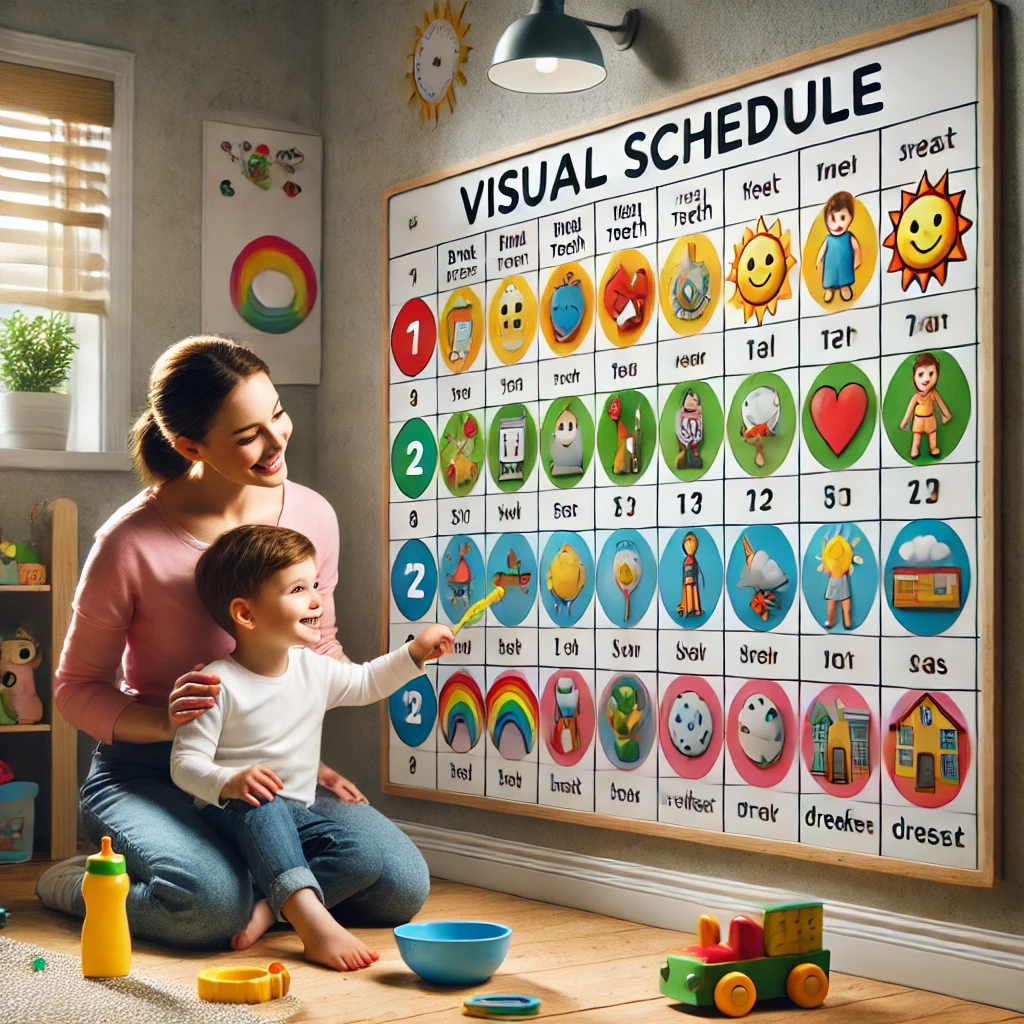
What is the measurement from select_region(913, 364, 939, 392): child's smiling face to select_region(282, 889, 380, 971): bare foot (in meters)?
1.07

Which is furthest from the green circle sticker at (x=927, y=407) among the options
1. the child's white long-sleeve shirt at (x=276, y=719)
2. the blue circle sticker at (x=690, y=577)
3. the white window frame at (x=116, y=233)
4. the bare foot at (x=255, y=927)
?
the white window frame at (x=116, y=233)

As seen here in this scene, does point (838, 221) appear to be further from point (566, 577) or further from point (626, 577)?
point (566, 577)

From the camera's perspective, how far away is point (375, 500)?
279 centimetres

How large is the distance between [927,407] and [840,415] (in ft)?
0.46

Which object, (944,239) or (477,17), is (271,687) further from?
(477,17)

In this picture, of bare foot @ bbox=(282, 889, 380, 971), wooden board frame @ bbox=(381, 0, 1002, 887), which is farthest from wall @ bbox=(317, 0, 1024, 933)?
bare foot @ bbox=(282, 889, 380, 971)

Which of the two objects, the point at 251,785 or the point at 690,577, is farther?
the point at 690,577

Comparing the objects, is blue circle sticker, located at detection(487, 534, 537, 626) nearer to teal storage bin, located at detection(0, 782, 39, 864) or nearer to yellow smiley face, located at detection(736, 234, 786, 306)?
yellow smiley face, located at detection(736, 234, 786, 306)

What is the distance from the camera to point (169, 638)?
217 centimetres

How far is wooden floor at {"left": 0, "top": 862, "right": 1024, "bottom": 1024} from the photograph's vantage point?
5.48ft

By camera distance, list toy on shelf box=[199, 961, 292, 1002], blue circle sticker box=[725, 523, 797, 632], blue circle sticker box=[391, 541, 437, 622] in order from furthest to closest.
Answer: blue circle sticker box=[391, 541, 437, 622] < blue circle sticker box=[725, 523, 797, 632] < toy on shelf box=[199, 961, 292, 1002]

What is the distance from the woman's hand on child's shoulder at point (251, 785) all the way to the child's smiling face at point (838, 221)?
3.56 ft

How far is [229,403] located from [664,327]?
693 mm

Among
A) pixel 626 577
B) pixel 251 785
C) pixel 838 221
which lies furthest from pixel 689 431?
pixel 251 785
